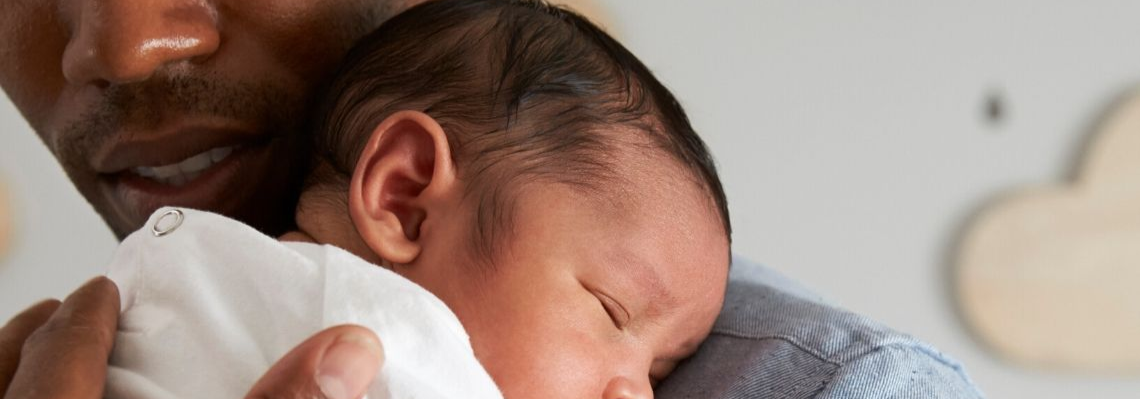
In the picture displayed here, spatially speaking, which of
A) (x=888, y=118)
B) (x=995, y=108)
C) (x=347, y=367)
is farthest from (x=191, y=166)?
(x=995, y=108)

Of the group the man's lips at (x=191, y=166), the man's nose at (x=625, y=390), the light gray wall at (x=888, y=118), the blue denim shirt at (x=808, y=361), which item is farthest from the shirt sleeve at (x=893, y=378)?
the light gray wall at (x=888, y=118)

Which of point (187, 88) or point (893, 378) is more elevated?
point (187, 88)

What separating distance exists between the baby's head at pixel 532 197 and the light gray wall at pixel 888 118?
4.99 feet

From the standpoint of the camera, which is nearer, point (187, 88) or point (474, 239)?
point (474, 239)

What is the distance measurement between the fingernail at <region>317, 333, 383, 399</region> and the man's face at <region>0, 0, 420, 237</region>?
370mm

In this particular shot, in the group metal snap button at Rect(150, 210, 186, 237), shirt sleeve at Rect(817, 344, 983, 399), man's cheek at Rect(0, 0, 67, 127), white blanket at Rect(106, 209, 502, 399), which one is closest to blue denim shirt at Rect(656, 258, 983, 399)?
shirt sleeve at Rect(817, 344, 983, 399)

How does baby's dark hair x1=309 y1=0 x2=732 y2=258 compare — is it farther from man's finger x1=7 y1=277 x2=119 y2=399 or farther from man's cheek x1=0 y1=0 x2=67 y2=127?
man's cheek x1=0 y1=0 x2=67 y2=127

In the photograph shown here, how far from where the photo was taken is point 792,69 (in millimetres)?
2326

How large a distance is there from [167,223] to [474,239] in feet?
0.56

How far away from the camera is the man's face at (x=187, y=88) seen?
3.02ft

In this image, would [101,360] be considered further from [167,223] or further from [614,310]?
[614,310]

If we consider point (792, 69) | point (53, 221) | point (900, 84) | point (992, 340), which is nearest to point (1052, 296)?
point (992, 340)

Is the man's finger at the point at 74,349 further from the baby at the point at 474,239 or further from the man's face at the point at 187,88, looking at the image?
the man's face at the point at 187,88

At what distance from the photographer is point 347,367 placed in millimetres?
527
